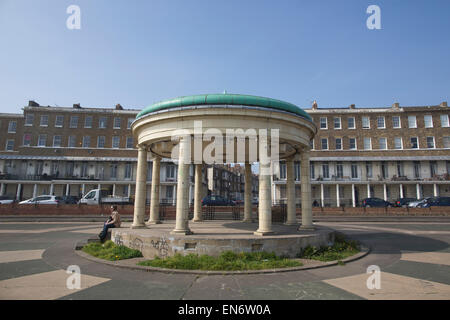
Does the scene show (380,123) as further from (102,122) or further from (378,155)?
(102,122)

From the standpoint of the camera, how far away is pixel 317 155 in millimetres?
44562

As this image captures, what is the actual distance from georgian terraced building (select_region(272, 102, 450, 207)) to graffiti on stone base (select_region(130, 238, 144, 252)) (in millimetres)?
33753

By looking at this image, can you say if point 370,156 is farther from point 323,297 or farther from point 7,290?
point 7,290

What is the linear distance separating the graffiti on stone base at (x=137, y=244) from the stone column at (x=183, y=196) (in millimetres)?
1201

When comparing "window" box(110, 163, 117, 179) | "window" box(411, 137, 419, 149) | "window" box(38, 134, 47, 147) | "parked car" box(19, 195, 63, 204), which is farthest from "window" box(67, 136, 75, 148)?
"window" box(411, 137, 419, 149)

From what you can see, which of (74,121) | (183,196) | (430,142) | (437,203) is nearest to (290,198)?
(183,196)

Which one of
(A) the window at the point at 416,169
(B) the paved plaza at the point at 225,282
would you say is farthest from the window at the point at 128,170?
(A) the window at the point at 416,169

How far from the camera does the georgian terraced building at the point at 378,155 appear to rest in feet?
138

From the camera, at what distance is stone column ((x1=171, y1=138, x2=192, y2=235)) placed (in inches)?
380

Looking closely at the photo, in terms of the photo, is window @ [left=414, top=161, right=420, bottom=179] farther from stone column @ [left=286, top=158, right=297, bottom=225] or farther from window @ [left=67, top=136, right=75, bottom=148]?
window @ [left=67, top=136, right=75, bottom=148]

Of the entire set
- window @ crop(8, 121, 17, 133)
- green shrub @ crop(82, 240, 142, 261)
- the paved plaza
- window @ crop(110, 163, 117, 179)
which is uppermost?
window @ crop(8, 121, 17, 133)

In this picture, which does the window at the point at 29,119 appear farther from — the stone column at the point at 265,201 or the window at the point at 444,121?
the window at the point at 444,121
